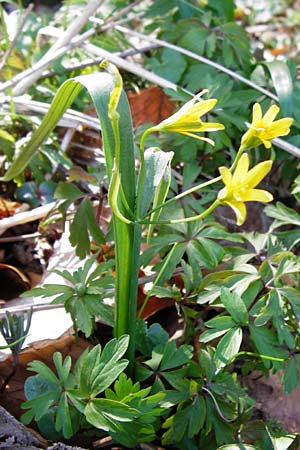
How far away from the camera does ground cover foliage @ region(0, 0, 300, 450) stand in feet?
4.49

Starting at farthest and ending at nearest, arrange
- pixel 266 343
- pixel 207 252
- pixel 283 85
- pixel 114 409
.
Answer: pixel 283 85 < pixel 207 252 < pixel 266 343 < pixel 114 409

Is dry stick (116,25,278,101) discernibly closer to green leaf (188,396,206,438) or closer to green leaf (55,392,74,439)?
green leaf (188,396,206,438)

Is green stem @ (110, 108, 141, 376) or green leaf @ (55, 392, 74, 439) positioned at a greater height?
green stem @ (110, 108, 141, 376)

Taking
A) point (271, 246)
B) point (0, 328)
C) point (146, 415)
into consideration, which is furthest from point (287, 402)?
point (0, 328)

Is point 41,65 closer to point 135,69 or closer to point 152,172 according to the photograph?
point 135,69

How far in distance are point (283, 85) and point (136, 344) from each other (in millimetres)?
1136

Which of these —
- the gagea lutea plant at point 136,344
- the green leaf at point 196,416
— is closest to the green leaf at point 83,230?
the gagea lutea plant at point 136,344

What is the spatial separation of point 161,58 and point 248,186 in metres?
1.39

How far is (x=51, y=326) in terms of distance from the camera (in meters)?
1.79

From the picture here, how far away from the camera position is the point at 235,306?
4.94 ft

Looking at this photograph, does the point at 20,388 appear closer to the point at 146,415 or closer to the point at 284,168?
the point at 146,415

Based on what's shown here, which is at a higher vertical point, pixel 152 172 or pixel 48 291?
pixel 152 172

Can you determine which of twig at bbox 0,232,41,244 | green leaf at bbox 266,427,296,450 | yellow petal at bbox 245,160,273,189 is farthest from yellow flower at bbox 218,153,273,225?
twig at bbox 0,232,41,244

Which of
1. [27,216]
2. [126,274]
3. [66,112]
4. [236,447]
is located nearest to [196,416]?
[236,447]
